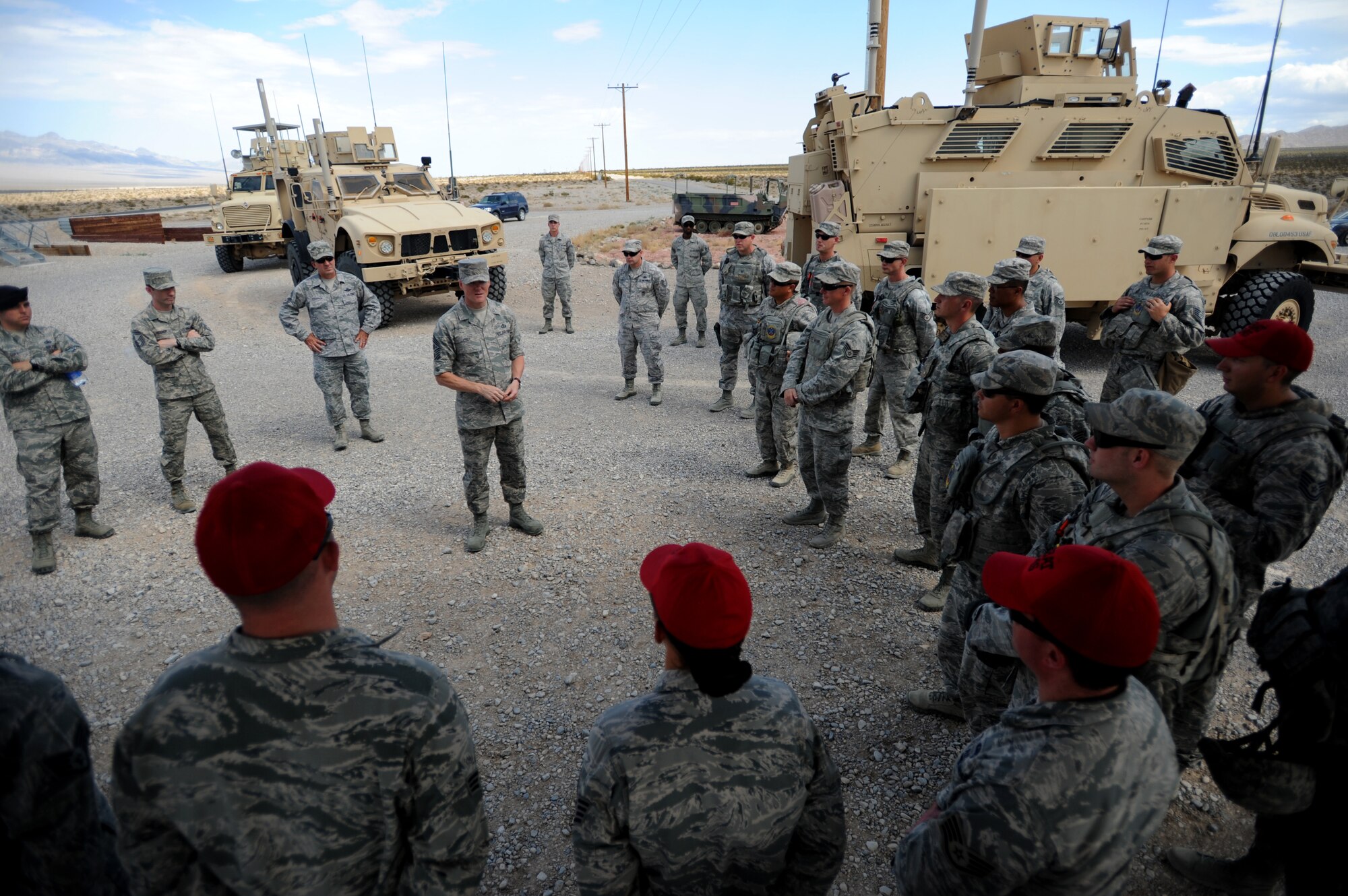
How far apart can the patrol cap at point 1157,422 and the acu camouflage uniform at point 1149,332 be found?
3912mm

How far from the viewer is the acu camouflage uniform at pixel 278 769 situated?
1.28 m

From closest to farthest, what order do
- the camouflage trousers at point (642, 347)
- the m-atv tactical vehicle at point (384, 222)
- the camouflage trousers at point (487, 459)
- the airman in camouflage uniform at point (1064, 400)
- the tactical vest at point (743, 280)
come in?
the airman in camouflage uniform at point (1064, 400)
the camouflage trousers at point (487, 459)
the tactical vest at point (743, 280)
the camouflage trousers at point (642, 347)
the m-atv tactical vehicle at point (384, 222)

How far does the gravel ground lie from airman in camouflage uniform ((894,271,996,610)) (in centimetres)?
63

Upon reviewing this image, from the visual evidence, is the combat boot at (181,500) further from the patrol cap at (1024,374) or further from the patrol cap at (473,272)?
the patrol cap at (1024,374)

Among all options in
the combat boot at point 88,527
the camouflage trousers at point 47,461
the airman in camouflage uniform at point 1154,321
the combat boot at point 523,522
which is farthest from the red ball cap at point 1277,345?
the combat boot at point 88,527

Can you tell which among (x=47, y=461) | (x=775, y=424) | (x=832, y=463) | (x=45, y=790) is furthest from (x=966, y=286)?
(x=47, y=461)

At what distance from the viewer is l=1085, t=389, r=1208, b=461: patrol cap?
2.03 m

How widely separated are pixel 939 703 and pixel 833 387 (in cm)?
199

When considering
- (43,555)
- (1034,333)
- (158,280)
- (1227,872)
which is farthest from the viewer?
(158,280)

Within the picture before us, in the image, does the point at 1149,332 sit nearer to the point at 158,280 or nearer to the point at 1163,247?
the point at 1163,247

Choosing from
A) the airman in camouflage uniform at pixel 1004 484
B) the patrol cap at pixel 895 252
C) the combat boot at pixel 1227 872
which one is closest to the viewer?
the combat boot at pixel 1227 872

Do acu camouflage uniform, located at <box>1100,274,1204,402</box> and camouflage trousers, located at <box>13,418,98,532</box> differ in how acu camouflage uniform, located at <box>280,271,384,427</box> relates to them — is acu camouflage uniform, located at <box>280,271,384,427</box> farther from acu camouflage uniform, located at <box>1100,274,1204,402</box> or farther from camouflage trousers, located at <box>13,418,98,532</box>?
acu camouflage uniform, located at <box>1100,274,1204,402</box>

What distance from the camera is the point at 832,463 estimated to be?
15.6 feet

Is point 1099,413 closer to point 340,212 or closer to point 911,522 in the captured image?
point 911,522
